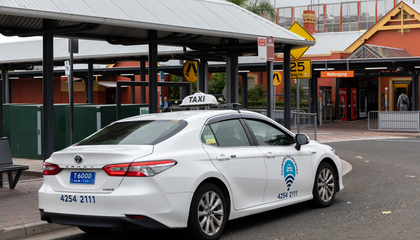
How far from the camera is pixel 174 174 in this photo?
5227mm

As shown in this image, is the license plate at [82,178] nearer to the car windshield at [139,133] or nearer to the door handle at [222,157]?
the car windshield at [139,133]

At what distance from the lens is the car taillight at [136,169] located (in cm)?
508

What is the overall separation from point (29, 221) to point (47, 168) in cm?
114

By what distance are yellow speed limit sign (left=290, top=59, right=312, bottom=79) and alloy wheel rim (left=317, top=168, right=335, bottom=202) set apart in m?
6.47

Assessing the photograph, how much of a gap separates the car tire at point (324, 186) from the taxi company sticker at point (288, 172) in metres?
0.54

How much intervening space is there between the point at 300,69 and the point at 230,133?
8.17 m

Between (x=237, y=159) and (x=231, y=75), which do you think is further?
(x=231, y=75)

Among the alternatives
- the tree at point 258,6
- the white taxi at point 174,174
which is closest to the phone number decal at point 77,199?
the white taxi at point 174,174

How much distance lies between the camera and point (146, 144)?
5469 mm

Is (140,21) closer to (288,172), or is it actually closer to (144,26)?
(144,26)

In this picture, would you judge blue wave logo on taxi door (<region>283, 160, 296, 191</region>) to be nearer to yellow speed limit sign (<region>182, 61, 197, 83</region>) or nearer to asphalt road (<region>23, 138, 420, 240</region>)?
asphalt road (<region>23, 138, 420, 240</region>)

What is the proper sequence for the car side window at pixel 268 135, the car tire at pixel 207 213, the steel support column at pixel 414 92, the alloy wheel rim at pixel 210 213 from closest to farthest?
1. the car tire at pixel 207 213
2. the alloy wheel rim at pixel 210 213
3. the car side window at pixel 268 135
4. the steel support column at pixel 414 92

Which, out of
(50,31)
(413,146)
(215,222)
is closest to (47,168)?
(215,222)

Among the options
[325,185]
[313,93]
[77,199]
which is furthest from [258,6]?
[77,199]
